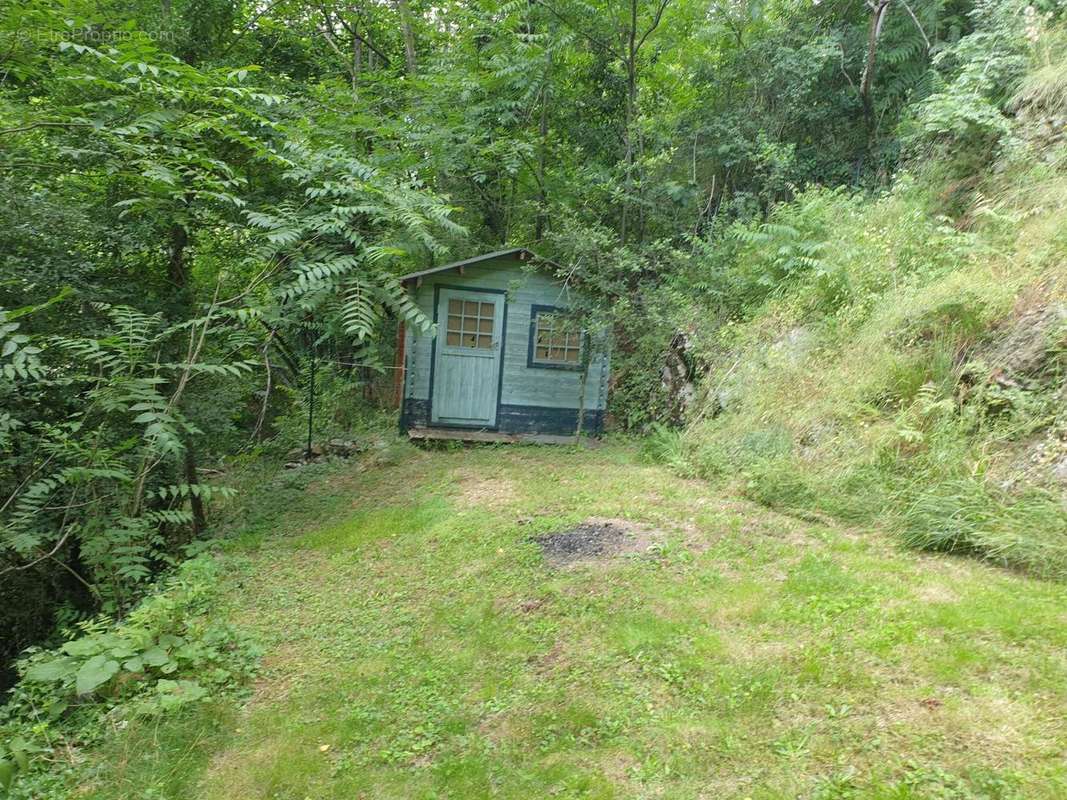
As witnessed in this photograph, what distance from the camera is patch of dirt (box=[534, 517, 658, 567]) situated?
4613mm

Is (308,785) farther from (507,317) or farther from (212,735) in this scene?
(507,317)

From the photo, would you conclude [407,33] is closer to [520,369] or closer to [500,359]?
[500,359]

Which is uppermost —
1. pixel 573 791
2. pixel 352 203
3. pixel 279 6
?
pixel 279 6

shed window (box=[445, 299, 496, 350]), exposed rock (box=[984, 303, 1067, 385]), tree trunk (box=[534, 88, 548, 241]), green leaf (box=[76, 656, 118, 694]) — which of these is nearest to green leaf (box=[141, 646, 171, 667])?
green leaf (box=[76, 656, 118, 694])

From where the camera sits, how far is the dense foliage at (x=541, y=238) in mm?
4691

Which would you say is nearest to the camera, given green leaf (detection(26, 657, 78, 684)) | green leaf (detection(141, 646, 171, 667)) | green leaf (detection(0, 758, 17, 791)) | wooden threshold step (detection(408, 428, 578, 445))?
green leaf (detection(0, 758, 17, 791))

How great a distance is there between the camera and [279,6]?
10992mm

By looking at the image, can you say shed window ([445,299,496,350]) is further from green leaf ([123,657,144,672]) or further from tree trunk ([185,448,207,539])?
green leaf ([123,657,144,672])

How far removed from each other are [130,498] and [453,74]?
8.52 metres

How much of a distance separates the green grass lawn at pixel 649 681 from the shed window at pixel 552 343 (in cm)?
505

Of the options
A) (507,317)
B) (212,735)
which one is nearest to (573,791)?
(212,735)

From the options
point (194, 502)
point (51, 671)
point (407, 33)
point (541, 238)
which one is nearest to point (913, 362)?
point (51, 671)

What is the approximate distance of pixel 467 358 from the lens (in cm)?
939

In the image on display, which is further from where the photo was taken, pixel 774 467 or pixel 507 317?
pixel 507 317
